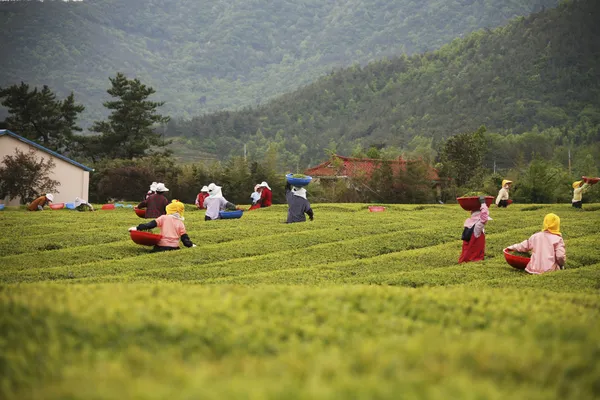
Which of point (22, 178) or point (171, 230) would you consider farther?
point (22, 178)

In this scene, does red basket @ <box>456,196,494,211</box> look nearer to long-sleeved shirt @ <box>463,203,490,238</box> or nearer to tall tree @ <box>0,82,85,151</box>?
long-sleeved shirt @ <box>463,203,490,238</box>

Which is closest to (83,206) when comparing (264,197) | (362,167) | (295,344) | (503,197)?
A: (264,197)

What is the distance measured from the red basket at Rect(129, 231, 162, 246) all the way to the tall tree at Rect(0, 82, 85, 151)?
167ft

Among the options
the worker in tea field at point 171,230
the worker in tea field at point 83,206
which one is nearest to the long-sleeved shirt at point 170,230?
the worker in tea field at point 171,230

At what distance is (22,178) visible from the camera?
1515 inches

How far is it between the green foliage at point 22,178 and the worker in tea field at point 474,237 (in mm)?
29395

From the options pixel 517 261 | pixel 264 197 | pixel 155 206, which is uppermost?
pixel 264 197

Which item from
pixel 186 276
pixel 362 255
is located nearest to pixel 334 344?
pixel 186 276

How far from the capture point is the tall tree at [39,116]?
209ft

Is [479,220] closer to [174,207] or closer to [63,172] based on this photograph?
[174,207]

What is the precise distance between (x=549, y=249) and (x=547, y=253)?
86 mm

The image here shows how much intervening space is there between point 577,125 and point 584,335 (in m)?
99.3

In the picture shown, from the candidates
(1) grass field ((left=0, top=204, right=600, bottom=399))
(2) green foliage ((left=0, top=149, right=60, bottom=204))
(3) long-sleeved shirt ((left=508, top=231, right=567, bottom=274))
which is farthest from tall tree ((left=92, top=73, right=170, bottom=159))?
(1) grass field ((left=0, top=204, right=600, bottom=399))

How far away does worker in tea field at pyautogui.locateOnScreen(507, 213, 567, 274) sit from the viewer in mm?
13648
